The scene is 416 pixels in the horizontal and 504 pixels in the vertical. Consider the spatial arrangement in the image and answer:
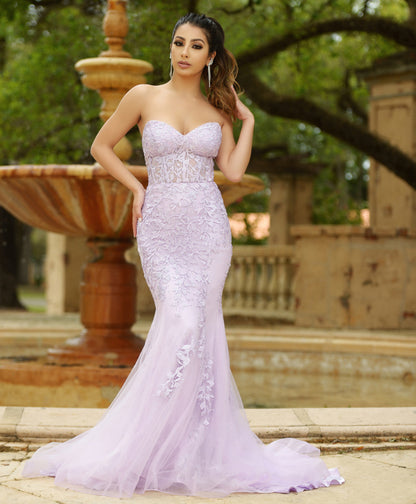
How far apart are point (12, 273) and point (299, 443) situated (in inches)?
572

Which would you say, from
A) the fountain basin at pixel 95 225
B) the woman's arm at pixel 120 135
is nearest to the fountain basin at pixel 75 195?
the fountain basin at pixel 95 225

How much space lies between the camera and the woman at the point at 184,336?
3.23m

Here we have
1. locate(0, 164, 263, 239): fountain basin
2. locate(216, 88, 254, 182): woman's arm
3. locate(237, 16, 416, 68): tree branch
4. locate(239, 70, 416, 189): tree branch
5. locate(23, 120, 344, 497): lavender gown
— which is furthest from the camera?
locate(239, 70, 416, 189): tree branch

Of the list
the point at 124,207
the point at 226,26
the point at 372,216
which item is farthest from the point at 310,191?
the point at 124,207

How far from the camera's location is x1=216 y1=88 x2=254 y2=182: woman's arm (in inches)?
147

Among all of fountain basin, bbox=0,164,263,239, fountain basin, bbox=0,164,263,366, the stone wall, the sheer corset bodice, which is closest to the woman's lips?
the sheer corset bodice

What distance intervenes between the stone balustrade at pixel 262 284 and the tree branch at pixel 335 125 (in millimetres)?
3209

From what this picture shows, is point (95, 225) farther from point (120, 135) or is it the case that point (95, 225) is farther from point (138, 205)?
point (138, 205)

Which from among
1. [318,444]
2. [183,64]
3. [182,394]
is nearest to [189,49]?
[183,64]

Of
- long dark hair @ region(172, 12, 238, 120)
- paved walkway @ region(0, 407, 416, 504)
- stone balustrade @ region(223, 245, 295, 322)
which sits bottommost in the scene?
paved walkway @ region(0, 407, 416, 504)

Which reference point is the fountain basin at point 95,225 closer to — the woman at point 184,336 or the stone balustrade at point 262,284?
the woman at point 184,336

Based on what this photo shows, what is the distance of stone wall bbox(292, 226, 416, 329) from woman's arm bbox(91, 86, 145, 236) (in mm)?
6835

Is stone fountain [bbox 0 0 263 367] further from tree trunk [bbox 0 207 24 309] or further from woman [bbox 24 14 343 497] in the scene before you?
tree trunk [bbox 0 207 24 309]

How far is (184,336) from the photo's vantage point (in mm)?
3318
